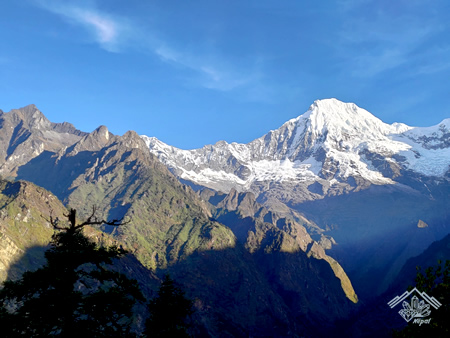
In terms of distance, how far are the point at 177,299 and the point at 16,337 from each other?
90.7 feet

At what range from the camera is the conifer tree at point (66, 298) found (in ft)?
89.2

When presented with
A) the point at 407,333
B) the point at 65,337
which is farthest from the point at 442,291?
the point at 65,337

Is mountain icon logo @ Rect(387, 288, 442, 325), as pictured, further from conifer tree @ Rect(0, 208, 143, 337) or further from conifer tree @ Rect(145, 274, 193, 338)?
conifer tree @ Rect(145, 274, 193, 338)

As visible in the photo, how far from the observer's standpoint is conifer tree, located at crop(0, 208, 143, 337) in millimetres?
27203

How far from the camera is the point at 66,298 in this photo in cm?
2798

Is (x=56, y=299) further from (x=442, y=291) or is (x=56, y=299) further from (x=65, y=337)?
(x=442, y=291)

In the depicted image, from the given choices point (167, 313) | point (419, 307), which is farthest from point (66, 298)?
point (419, 307)

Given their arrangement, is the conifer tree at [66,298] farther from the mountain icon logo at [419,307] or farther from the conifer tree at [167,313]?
the mountain icon logo at [419,307]

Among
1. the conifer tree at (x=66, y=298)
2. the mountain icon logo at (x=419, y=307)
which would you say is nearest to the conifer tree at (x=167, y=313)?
the conifer tree at (x=66, y=298)

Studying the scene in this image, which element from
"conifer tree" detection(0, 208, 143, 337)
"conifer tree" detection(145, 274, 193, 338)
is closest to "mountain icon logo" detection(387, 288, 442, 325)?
"conifer tree" detection(0, 208, 143, 337)

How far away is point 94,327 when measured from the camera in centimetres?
2848

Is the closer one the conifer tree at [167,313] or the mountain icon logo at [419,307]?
the mountain icon logo at [419,307]

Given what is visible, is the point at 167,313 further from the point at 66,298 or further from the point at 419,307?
the point at 419,307

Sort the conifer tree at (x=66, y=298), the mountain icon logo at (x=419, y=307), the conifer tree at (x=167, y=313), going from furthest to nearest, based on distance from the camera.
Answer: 1. the conifer tree at (x=167, y=313)
2. the mountain icon logo at (x=419, y=307)
3. the conifer tree at (x=66, y=298)
